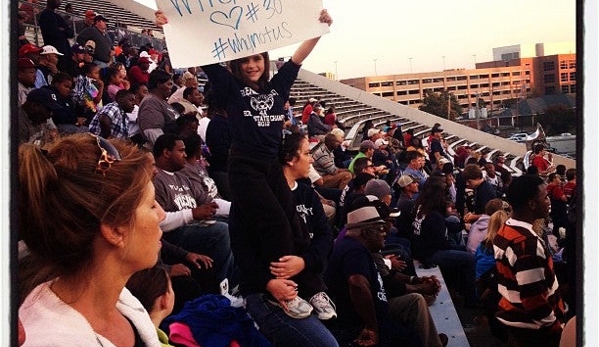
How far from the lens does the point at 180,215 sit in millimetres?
2568

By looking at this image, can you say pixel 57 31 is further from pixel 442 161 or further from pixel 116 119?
pixel 442 161

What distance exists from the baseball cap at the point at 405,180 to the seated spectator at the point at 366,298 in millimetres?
191

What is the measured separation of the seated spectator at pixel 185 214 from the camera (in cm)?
256

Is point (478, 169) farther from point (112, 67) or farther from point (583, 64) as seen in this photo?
point (112, 67)

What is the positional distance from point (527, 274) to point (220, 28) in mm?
1437

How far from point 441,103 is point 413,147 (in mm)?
238

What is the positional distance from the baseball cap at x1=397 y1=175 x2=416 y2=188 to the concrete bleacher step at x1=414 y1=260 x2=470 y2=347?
1.23ft

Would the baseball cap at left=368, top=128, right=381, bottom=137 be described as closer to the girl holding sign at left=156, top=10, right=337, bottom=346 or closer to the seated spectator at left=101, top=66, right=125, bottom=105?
the girl holding sign at left=156, top=10, right=337, bottom=346

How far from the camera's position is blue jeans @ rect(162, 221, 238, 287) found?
8.42 ft

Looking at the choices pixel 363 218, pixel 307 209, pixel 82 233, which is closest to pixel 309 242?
pixel 307 209

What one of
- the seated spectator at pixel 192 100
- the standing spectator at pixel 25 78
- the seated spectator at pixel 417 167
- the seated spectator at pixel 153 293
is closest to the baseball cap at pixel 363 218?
the seated spectator at pixel 417 167

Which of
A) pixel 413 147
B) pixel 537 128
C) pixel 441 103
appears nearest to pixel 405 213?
pixel 413 147

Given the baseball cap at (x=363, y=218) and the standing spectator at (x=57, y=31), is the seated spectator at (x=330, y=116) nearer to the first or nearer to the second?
the baseball cap at (x=363, y=218)

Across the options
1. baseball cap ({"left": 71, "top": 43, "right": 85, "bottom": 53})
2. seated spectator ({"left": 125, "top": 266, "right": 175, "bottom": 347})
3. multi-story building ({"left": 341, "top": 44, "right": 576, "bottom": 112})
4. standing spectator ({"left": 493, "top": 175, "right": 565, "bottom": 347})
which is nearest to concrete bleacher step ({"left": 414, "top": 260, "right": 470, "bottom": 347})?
standing spectator ({"left": 493, "top": 175, "right": 565, "bottom": 347})
